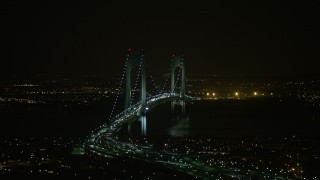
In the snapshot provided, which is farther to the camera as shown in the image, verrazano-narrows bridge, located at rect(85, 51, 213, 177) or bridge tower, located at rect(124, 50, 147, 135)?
bridge tower, located at rect(124, 50, 147, 135)

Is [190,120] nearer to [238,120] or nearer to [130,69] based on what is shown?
[238,120]

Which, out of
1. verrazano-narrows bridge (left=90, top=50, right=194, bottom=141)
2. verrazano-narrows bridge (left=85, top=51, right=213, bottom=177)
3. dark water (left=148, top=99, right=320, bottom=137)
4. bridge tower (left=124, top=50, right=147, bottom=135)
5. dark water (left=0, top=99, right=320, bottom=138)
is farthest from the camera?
bridge tower (left=124, top=50, right=147, bottom=135)

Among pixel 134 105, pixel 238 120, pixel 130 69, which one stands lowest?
pixel 238 120

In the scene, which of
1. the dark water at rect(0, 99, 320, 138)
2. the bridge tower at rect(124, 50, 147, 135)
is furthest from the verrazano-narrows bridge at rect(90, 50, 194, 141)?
the dark water at rect(0, 99, 320, 138)

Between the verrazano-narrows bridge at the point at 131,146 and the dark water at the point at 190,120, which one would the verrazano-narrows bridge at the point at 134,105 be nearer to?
the verrazano-narrows bridge at the point at 131,146

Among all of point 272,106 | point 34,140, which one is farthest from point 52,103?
point 34,140

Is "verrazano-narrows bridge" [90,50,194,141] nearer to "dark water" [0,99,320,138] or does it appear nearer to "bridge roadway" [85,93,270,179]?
"bridge roadway" [85,93,270,179]

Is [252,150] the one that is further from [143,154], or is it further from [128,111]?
[128,111]

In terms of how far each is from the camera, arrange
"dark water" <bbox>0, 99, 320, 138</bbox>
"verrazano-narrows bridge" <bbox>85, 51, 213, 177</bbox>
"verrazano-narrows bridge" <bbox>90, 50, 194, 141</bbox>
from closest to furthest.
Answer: "verrazano-narrows bridge" <bbox>85, 51, 213, 177</bbox>, "verrazano-narrows bridge" <bbox>90, 50, 194, 141</bbox>, "dark water" <bbox>0, 99, 320, 138</bbox>

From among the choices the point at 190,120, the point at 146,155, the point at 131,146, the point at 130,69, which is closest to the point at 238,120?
the point at 190,120
